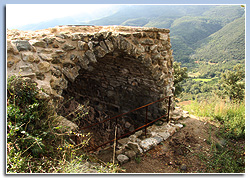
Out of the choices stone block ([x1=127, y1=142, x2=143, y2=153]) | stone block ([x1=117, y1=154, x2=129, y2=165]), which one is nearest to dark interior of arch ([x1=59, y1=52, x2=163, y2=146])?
stone block ([x1=127, y1=142, x2=143, y2=153])

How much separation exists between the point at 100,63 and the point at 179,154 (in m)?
3.26

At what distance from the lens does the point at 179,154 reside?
4.18 meters

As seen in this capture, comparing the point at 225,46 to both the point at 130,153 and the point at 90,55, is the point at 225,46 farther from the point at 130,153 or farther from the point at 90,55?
the point at 90,55

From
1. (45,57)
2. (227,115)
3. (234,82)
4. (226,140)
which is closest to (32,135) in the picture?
(45,57)

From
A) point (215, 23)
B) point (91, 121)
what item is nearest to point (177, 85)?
point (91, 121)

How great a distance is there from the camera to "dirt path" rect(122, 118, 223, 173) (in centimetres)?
372

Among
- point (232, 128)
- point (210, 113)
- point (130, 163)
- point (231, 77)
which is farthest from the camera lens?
point (231, 77)

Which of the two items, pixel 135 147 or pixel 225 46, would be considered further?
pixel 225 46

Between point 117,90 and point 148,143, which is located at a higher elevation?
point 117,90

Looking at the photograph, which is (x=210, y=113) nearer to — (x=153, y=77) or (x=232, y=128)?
(x=232, y=128)

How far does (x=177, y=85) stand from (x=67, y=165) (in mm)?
10111

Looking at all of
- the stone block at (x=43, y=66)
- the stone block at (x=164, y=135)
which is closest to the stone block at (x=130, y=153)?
the stone block at (x=164, y=135)

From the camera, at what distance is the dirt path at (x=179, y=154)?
372 cm

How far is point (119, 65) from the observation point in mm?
5387
